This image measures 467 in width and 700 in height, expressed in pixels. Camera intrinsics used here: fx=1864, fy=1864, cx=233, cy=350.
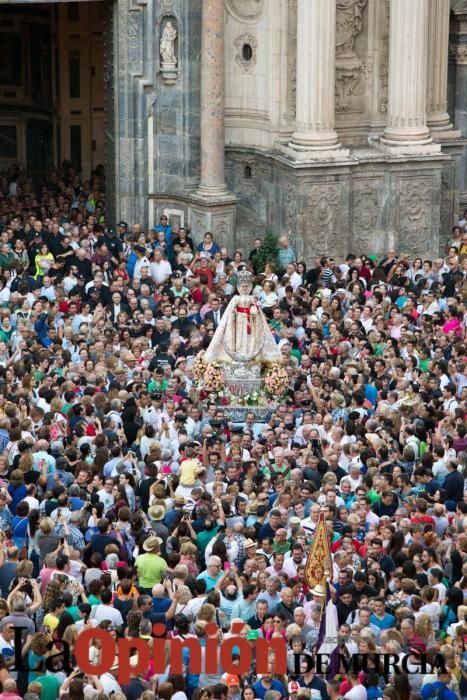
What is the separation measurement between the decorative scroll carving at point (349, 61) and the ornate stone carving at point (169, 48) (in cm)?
305

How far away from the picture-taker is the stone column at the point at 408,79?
112 ft

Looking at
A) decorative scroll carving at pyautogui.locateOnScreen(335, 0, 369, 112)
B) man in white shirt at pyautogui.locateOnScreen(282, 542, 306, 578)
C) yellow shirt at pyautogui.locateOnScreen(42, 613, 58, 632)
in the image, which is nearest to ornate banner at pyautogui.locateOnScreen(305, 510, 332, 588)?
man in white shirt at pyautogui.locateOnScreen(282, 542, 306, 578)

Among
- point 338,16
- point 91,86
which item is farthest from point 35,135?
point 338,16

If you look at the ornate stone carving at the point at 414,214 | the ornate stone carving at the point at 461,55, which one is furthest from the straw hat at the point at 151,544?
the ornate stone carving at the point at 461,55

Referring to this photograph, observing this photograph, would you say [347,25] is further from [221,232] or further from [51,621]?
[51,621]

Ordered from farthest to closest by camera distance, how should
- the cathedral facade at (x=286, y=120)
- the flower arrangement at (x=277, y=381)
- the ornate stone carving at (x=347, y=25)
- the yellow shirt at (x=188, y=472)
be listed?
the ornate stone carving at (x=347, y=25) < the cathedral facade at (x=286, y=120) < the flower arrangement at (x=277, y=381) < the yellow shirt at (x=188, y=472)

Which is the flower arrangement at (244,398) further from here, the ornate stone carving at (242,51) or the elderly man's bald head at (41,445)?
the ornate stone carving at (242,51)

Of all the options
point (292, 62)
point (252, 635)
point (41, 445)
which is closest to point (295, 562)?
point (252, 635)

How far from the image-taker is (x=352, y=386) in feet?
85.0

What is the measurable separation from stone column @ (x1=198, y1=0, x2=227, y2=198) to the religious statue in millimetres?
740

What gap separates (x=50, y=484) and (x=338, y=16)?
15.7 metres

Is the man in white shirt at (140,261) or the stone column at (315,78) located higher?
the stone column at (315,78)

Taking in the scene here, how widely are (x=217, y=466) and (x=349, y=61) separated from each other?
14.2m

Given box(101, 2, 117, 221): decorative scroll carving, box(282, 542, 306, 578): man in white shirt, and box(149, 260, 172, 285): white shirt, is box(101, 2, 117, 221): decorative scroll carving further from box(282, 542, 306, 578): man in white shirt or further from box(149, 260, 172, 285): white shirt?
box(282, 542, 306, 578): man in white shirt
